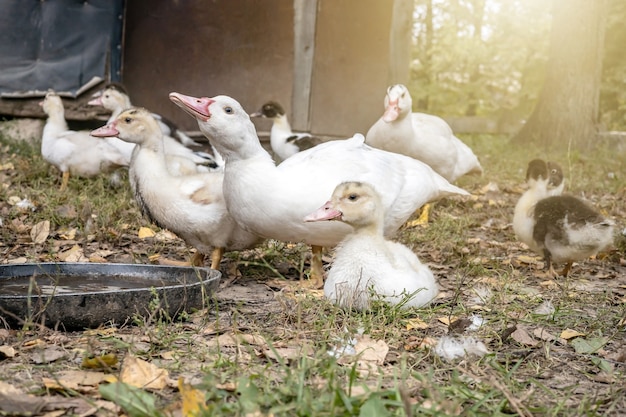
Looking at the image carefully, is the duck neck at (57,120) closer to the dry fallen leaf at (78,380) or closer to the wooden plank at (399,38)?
the wooden plank at (399,38)

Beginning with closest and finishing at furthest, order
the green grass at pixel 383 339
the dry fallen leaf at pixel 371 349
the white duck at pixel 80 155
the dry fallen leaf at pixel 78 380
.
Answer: the green grass at pixel 383 339 < the dry fallen leaf at pixel 78 380 < the dry fallen leaf at pixel 371 349 < the white duck at pixel 80 155

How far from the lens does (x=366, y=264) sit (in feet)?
13.0

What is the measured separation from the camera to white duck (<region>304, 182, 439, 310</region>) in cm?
390

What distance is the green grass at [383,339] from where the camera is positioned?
8.47 feet

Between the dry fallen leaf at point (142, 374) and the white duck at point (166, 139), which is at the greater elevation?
the white duck at point (166, 139)

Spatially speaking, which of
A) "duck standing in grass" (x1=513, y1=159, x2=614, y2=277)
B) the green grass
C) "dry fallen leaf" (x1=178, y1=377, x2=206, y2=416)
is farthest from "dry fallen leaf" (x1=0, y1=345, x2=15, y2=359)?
"duck standing in grass" (x1=513, y1=159, x2=614, y2=277)

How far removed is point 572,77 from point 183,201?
32.9 ft

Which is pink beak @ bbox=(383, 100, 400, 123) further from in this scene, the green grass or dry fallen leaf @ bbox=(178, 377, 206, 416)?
dry fallen leaf @ bbox=(178, 377, 206, 416)

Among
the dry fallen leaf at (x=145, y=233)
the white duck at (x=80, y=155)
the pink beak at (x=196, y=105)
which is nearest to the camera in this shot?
the pink beak at (x=196, y=105)

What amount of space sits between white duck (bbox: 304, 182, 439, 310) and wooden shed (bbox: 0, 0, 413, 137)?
6649mm

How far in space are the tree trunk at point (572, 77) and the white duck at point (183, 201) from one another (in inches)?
365

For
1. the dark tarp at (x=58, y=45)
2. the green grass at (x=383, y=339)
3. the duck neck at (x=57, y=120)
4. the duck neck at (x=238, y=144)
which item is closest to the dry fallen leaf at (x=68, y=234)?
the green grass at (x=383, y=339)

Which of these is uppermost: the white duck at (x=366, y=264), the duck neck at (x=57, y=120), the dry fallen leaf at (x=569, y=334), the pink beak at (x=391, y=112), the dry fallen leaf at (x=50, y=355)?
the pink beak at (x=391, y=112)

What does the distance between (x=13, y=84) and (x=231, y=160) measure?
640cm
